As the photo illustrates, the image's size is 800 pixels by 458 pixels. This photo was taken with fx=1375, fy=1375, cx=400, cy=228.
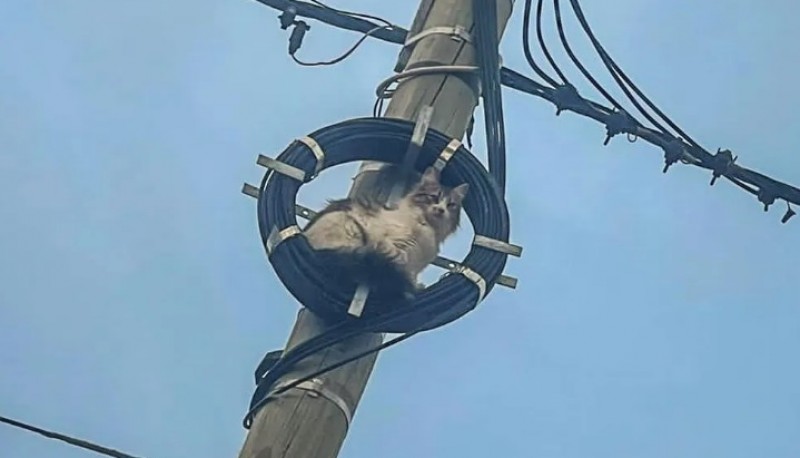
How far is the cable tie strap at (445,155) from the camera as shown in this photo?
4055 millimetres

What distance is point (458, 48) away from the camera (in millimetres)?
4469

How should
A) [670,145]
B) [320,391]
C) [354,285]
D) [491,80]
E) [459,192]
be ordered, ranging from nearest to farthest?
1. [320,391]
2. [354,285]
3. [459,192]
4. [491,80]
5. [670,145]

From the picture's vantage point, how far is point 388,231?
3824mm

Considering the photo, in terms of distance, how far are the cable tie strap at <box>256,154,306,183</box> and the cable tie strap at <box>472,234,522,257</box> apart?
0.53 meters

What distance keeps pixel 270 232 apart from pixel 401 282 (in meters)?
0.38

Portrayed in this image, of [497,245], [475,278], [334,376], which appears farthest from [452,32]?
[334,376]

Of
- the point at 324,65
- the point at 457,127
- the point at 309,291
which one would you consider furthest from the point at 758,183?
the point at 309,291

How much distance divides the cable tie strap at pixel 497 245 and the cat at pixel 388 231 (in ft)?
0.44

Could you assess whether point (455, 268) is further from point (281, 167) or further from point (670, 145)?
point (670, 145)

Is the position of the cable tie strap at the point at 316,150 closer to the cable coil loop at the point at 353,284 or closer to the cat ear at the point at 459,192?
the cable coil loop at the point at 353,284

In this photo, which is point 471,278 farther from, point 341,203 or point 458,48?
point 458,48

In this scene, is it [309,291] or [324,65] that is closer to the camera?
[309,291]

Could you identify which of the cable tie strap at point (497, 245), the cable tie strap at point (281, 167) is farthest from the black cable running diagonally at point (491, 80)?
the cable tie strap at point (281, 167)

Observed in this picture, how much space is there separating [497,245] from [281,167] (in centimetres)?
65
